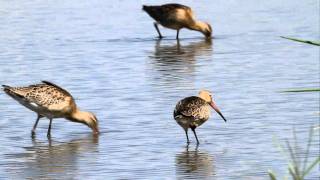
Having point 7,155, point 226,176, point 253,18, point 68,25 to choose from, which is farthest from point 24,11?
point 226,176

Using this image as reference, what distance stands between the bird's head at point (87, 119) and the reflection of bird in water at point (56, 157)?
0.14 meters

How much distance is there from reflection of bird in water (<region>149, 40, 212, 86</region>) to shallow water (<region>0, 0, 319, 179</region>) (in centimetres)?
3

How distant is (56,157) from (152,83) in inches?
217

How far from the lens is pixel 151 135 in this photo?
12992 mm

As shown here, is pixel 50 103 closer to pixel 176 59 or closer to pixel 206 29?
pixel 176 59

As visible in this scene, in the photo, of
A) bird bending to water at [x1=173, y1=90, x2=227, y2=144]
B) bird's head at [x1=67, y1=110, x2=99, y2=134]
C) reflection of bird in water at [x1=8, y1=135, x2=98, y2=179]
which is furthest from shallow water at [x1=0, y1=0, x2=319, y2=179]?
bird bending to water at [x1=173, y1=90, x2=227, y2=144]

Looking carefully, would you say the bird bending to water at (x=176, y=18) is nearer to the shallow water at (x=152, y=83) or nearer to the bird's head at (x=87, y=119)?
the shallow water at (x=152, y=83)

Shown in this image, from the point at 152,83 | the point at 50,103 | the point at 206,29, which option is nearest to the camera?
the point at 50,103

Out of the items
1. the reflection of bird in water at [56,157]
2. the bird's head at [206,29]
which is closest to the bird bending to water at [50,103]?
the reflection of bird in water at [56,157]

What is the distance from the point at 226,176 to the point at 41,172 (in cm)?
188

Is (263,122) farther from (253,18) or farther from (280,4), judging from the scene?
(280,4)

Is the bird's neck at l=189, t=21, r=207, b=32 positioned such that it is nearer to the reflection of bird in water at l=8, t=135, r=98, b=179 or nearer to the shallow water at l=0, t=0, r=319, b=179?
the shallow water at l=0, t=0, r=319, b=179

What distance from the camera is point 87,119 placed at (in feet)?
44.7

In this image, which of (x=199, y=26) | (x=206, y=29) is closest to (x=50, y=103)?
(x=206, y=29)
